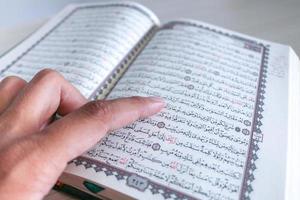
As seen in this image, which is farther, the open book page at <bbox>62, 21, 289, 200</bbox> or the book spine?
the book spine

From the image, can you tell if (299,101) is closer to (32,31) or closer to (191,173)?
(191,173)

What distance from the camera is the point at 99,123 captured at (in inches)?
16.0

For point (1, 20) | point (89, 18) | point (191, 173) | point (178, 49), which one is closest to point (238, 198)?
point (191, 173)

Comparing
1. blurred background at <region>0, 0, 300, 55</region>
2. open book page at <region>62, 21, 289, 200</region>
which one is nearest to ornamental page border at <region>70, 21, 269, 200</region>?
open book page at <region>62, 21, 289, 200</region>

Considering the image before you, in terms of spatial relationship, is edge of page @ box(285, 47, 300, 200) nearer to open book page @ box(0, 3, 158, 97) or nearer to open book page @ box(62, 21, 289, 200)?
open book page @ box(62, 21, 289, 200)

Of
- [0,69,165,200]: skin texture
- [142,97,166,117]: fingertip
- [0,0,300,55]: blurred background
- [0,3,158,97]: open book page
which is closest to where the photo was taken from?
[0,69,165,200]: skin texture

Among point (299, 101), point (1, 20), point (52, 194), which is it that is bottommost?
point (52, 194)

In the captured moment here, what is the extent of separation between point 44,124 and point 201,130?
18 cm

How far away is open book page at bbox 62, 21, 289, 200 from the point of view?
387 mm

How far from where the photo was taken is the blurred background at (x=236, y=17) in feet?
2.31

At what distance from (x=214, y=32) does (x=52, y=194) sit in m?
0.36

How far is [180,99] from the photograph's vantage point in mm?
477

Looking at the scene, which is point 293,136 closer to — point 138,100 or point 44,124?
point 138,100

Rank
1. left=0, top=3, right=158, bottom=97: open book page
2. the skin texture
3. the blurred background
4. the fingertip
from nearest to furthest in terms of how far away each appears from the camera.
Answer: the skin texture → the fingertip → left=0, top=3, right=158, bottom=97: open book page → the blurred background
